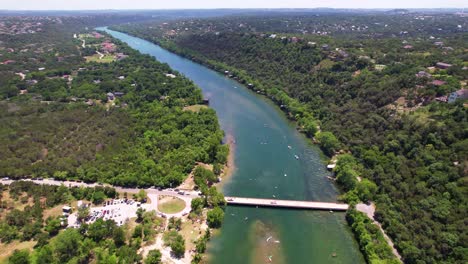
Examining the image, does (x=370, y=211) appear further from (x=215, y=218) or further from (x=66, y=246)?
(x=66, y=246)

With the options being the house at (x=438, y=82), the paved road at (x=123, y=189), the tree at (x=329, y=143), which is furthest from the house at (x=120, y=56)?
the house at (x=438, y=82)

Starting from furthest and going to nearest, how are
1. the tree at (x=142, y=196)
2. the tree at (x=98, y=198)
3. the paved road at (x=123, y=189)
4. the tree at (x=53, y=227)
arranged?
the paved road at (x=123, y=189)
the tree at (x=142, y=196)
the tree at (x=98, y=198)
the tree at (x=53, y=227)

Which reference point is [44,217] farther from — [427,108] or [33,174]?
[427,108]

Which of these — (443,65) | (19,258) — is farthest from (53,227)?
(443,65)

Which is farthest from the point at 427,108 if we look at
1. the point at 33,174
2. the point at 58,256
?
the point at 33,174

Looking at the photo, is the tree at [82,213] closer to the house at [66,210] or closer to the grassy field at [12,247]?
the house at [66,210]
